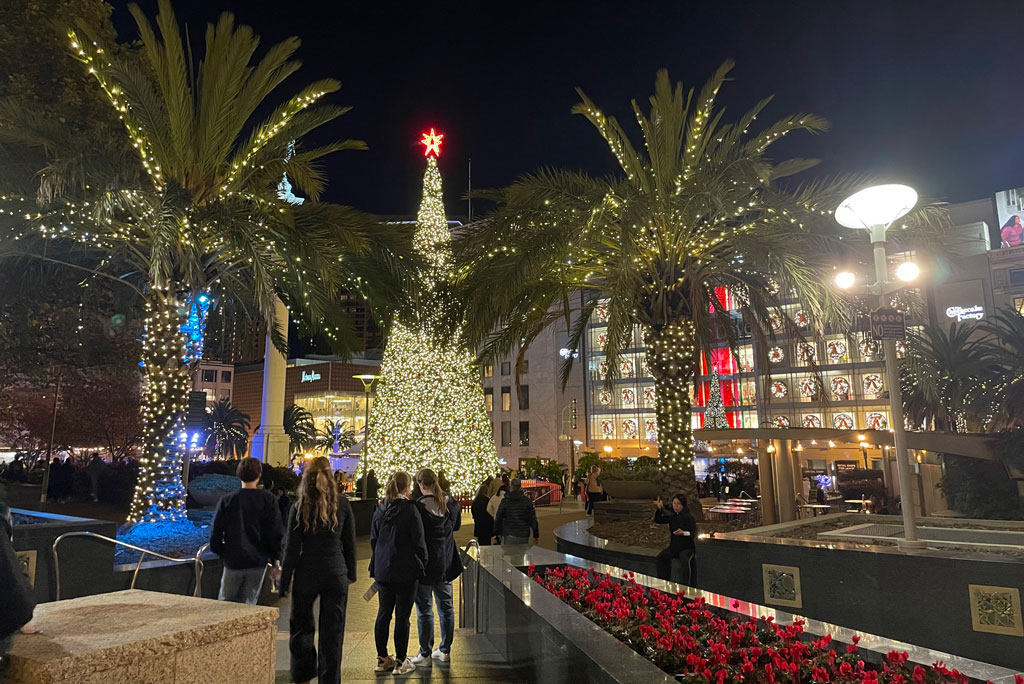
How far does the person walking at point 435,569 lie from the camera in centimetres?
632

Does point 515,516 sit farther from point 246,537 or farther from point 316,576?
point 316,576

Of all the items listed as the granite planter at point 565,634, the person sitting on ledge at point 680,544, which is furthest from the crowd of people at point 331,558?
the person sitting on ledge at point 680,544

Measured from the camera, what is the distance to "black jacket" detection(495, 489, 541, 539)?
10.6 meters

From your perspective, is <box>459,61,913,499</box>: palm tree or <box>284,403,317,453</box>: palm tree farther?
<box>284,403,317,453</box>: palm tree

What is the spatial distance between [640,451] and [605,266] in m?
47.7

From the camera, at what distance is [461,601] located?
28.9ft

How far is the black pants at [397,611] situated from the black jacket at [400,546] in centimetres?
12

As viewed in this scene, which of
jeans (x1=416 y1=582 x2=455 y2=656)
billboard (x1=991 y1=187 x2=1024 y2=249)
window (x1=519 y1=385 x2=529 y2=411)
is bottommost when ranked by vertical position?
jeans (x1=416 y1=582 x2=455 y2=656)

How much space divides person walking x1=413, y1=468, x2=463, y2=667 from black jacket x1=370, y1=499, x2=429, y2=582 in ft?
0.82

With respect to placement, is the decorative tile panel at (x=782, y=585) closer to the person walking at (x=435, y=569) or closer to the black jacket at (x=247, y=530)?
the person walking at (x=435, y=569)

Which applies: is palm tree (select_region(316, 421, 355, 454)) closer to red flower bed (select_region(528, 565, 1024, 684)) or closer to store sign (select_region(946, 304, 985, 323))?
store sign (select_region(946, 304, 985, 323))

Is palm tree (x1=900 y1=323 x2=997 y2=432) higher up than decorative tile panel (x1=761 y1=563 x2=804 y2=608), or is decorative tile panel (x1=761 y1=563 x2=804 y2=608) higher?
palm tree (x1=900 y1=323 x2=997 y2=432)

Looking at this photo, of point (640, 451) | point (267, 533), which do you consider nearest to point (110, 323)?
point (267, 533)

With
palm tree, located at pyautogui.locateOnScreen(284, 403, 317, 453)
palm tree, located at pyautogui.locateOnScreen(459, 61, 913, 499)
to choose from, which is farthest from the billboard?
palm tree, located at pyautogui.locateOnScreen(284, 403, 317, 453)
